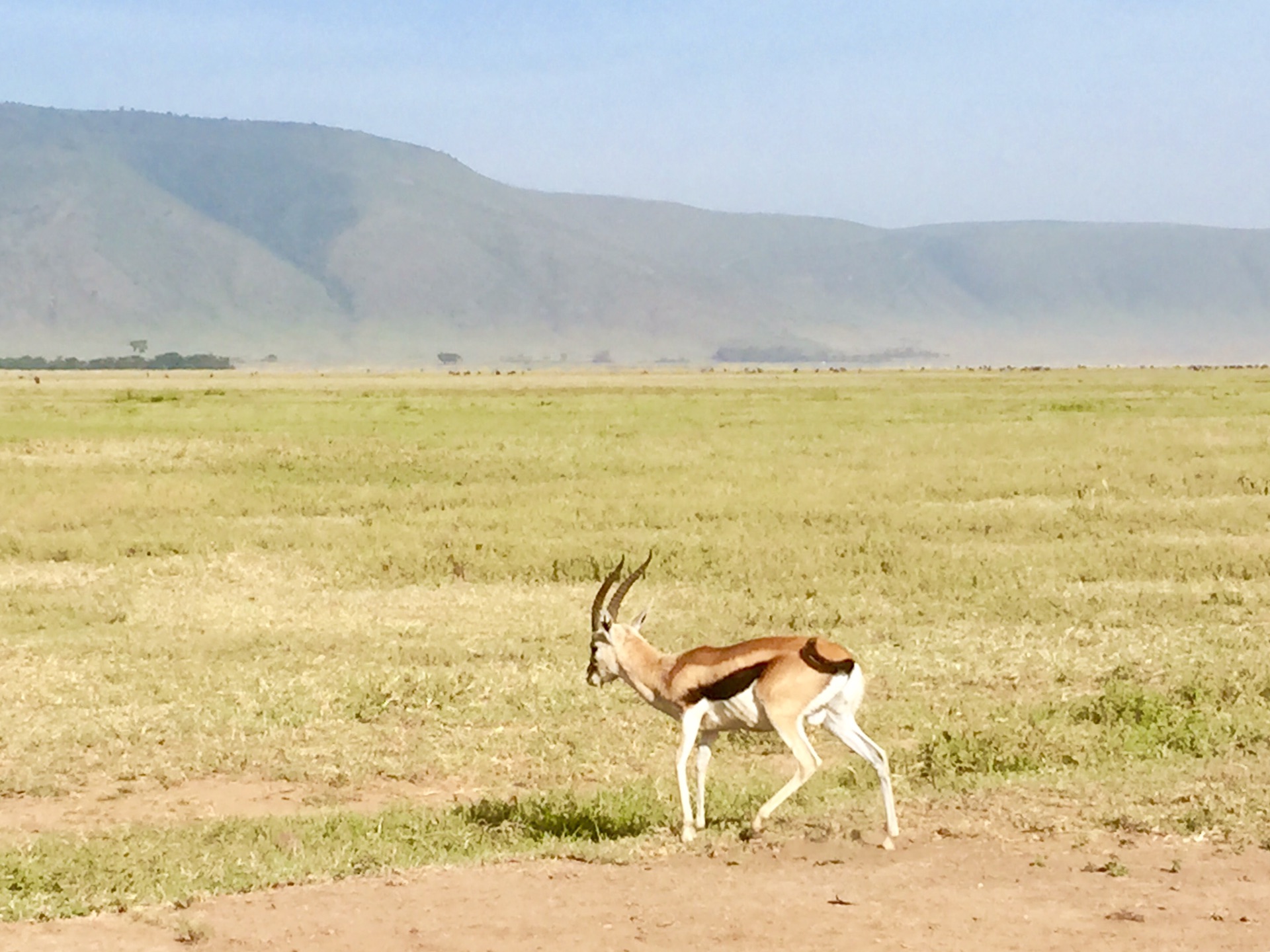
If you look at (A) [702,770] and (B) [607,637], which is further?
(B) [607,637]

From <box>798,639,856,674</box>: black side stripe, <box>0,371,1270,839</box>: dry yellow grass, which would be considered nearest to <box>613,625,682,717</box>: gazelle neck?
<box>798,639,856,674</box>: black side stripe

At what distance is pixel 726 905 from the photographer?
7.79m

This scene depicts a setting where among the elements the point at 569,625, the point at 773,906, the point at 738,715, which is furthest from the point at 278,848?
the point at 569,625

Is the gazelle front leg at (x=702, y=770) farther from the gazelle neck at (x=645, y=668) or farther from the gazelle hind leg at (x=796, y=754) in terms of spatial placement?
the gazelle hind leg at (x=796, y=754)

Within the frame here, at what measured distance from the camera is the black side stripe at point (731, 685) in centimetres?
902

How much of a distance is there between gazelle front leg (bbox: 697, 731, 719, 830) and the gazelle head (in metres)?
Result: 0.65

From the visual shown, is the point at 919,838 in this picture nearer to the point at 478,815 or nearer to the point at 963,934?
the point at 963,934

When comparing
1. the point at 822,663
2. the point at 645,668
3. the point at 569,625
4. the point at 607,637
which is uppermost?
the point at 822,663

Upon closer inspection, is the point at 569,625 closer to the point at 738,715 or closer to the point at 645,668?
the point at 645,668

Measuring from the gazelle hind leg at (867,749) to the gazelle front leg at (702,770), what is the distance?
69cm

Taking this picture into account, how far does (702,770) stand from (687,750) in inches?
13.9

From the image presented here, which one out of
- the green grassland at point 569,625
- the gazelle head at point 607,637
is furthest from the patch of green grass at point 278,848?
the gazelle head at point 607,637

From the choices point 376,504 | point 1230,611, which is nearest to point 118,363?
point 376,504

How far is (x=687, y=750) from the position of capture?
29.5ft
